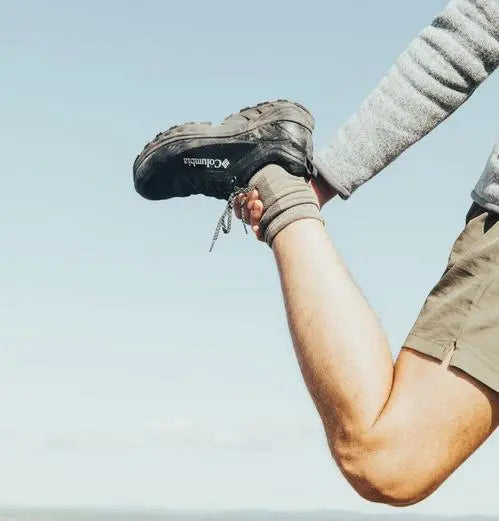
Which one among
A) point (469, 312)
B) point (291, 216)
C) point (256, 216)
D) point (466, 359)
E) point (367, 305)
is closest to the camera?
point (466, 359)

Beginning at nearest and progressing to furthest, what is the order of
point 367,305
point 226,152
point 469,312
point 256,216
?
point 469,312 → point 367,305 → point 256,216 → point 226,152

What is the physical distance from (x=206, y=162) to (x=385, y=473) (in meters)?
1.61

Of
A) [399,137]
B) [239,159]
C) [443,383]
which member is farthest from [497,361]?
[239,159]

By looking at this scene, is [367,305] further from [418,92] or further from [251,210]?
[418,92]

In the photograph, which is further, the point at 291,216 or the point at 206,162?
the point at 206,162

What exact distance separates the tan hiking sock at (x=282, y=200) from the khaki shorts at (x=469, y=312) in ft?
1.87

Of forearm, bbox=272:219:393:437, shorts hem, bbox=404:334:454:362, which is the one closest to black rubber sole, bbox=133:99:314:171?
forearm, bbox=272:219:393:437

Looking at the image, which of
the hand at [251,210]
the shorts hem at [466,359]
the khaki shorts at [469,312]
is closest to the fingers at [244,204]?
the hand at [251,210]

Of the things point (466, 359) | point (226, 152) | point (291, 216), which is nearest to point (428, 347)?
point (466, 359)

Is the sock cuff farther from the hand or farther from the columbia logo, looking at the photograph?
the columbia logo

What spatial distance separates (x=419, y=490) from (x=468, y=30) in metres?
1.71

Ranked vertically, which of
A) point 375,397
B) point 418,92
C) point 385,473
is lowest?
point 385,473

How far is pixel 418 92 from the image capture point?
4.18 m

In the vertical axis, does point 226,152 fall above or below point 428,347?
above
